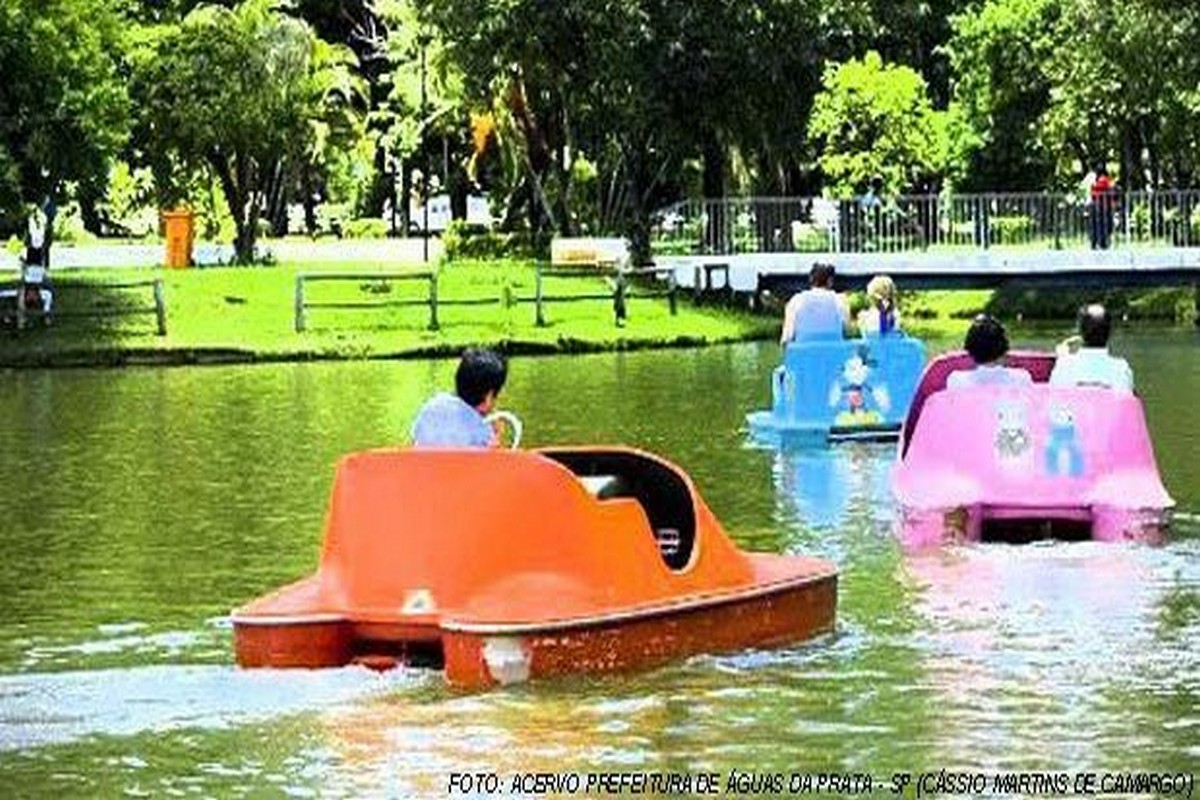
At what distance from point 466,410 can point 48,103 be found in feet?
118

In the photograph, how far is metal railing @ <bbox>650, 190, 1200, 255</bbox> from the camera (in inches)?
2226

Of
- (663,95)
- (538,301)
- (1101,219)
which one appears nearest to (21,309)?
(538,301)

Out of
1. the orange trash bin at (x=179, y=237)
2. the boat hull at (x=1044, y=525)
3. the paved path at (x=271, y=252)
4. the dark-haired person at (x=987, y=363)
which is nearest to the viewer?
the boat hull at (x=1044, y=525)

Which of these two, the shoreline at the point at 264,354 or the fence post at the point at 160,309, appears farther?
the fence post at the point at 160,309

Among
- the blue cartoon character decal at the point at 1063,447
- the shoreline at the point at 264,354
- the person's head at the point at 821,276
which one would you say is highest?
the person's head at the point at 821,276

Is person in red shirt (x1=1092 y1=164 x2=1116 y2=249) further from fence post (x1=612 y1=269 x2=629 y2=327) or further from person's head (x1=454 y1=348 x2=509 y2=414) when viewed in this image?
person's head (x1=454 y1=348 x2=509 y2=414)

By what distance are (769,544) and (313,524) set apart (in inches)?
136

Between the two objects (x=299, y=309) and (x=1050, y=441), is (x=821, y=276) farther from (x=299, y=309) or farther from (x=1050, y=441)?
(x=299, y=309)

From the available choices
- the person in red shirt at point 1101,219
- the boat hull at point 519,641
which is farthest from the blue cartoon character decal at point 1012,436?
the person in red shirt at point 1101,219

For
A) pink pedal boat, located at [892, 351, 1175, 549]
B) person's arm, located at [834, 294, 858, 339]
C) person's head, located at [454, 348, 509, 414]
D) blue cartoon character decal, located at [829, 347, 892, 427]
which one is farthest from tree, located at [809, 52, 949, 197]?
person's head, located at [454, 348, 509, 414]

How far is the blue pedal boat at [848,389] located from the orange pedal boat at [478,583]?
13324mm

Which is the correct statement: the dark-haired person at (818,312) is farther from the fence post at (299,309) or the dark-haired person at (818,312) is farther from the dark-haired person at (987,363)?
the fence post at (299,309)

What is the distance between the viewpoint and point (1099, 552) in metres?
17.7

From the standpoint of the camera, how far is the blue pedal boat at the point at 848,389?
26.5m
